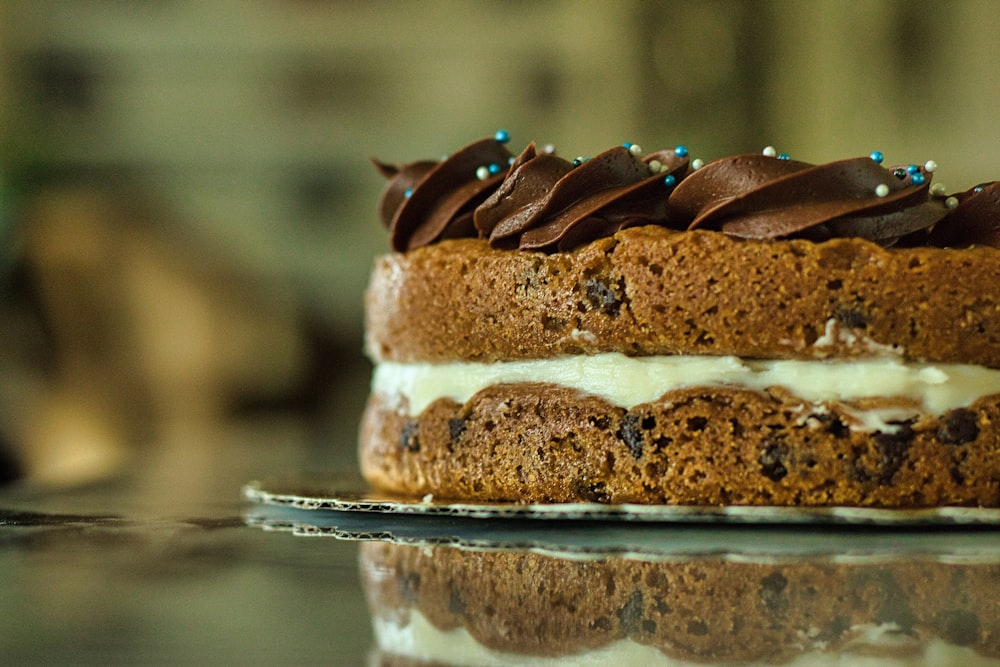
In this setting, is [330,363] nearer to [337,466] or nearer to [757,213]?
[337,466]

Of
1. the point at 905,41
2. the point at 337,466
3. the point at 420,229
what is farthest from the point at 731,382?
the point at 905,41

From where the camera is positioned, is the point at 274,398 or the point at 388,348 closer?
the point at 388,348

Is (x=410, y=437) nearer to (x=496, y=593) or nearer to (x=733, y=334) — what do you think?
(x=733, y=334)

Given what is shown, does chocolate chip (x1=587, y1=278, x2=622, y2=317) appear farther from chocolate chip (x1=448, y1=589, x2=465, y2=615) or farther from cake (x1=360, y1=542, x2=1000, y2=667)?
chocolate chip (x1=448, y1=589, x2=465, y2=615)

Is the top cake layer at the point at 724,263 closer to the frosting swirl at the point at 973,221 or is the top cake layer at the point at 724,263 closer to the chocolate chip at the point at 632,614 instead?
the frosting swirl at the point at 973,221

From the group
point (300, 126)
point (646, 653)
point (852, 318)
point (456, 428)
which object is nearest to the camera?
point (646, 653)

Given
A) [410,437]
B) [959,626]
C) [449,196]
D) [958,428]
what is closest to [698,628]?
[959,626]

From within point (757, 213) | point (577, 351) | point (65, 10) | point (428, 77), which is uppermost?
point (65, 10)
